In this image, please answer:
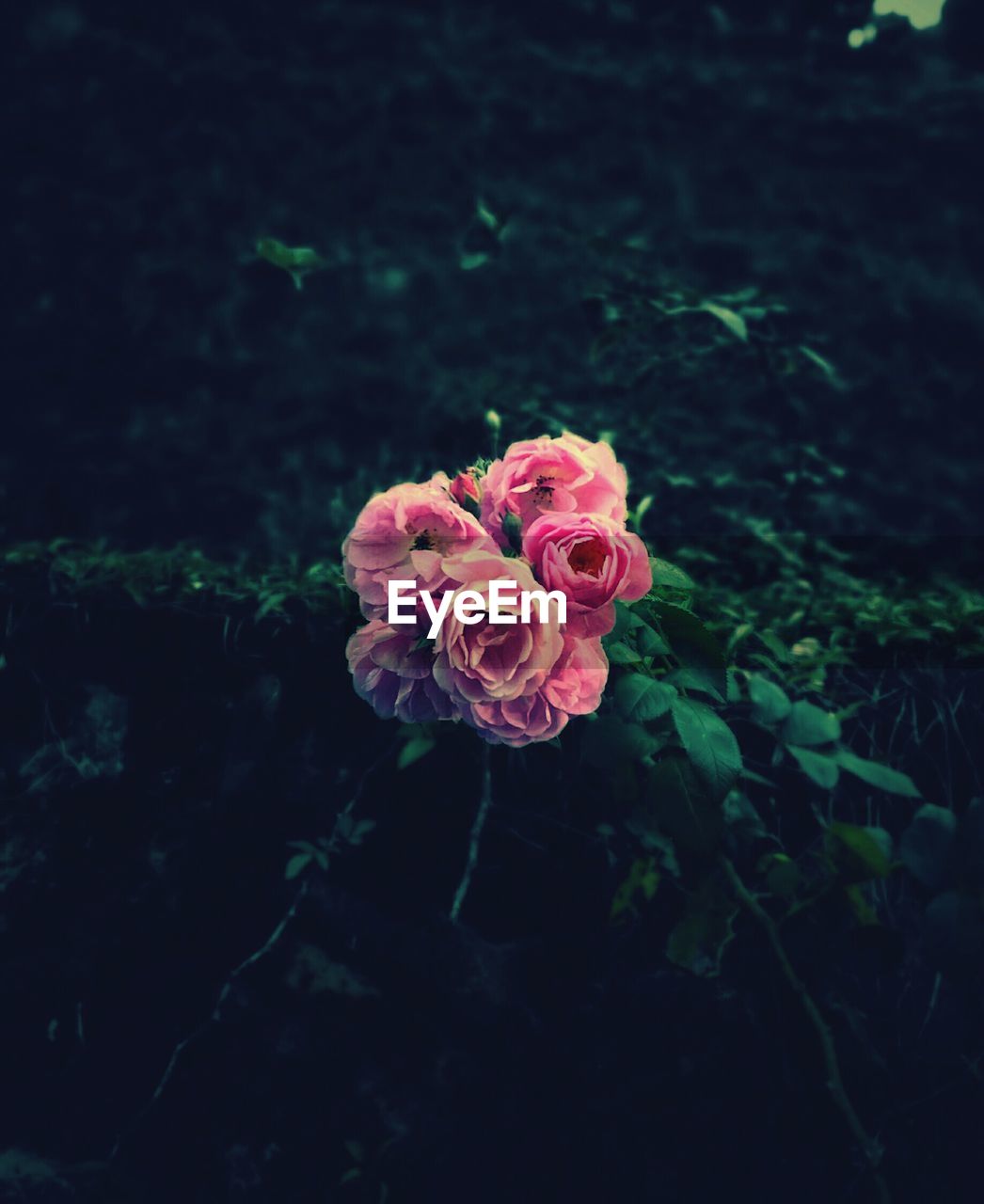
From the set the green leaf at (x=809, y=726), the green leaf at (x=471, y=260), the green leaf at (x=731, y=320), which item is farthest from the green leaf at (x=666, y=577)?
the green leaf at (x=471, y=260)

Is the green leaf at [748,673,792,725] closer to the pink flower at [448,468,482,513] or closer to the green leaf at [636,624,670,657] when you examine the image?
the green leaf at [636,624,670,657]

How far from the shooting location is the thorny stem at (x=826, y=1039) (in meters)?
1.10

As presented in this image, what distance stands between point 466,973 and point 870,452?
5.34 feet

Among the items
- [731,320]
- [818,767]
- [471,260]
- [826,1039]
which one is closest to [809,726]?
[818,767]

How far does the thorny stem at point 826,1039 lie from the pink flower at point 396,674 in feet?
1.55

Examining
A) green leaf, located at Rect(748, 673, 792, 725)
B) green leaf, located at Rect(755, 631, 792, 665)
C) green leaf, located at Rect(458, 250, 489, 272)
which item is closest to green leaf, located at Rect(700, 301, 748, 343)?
green leaf, located at Rect(458, 250, 489, 272)

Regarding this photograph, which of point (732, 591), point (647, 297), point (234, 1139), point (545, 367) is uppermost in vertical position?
point (647, 297)

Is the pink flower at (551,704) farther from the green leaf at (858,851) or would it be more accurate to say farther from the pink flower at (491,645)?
the green leaf at (858,851)

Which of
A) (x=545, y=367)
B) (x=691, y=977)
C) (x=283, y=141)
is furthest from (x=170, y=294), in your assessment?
(x=691, y=977)

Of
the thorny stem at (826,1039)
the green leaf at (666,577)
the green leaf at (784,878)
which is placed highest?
the green leaf at (666,577)

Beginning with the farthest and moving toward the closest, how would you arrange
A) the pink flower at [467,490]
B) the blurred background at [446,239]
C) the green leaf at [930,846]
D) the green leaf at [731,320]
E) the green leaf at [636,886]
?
the blurred background at [446,239]
the green leaf at [731,320]
the green leaf at [636,886]
the green leaf at [930,846]
the pink flower at [467,490]

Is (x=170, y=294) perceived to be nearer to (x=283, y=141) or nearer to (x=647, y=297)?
(x=283, y=141)

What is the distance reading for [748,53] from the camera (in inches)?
89.1

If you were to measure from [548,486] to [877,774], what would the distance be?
0.59 metres
